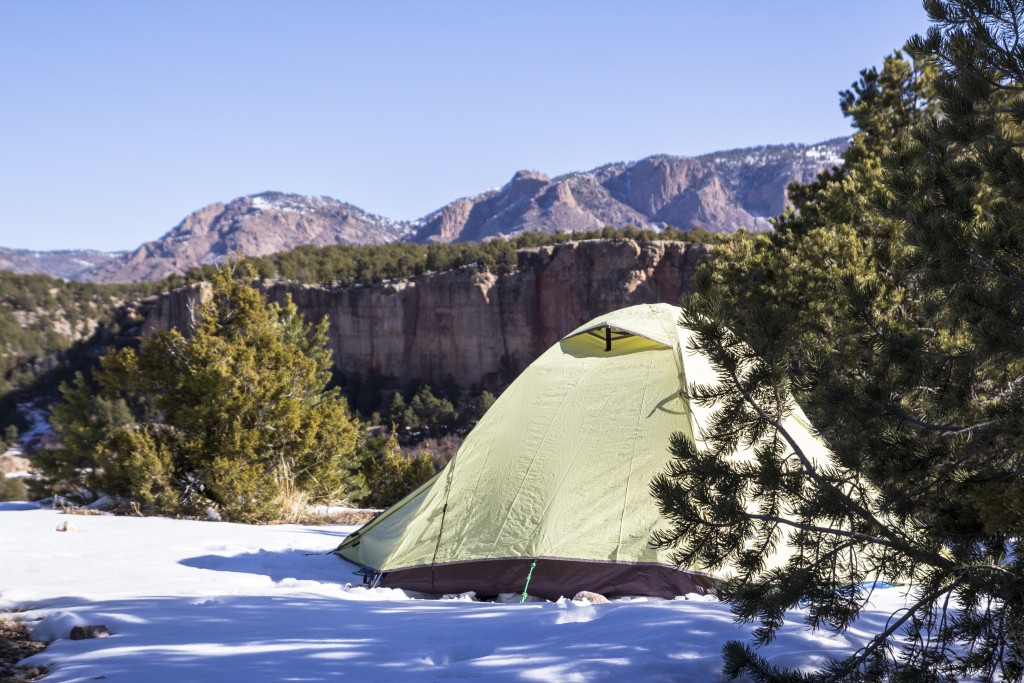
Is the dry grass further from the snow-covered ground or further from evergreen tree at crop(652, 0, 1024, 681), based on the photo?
evergreen tree at crop(652, 0, 1024, 681)

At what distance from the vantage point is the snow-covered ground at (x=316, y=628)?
2.98 meters

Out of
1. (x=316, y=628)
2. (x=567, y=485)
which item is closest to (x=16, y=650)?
(x=316, y=628)

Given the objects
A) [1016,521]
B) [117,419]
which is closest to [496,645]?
[1016,521]

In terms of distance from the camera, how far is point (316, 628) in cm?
387

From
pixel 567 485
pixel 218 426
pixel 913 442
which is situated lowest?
pixel 567 485

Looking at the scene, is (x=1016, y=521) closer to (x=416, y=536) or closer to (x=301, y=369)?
(x=416, y=536)

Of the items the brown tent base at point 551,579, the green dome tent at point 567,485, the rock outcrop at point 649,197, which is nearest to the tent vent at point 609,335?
the green dome tent at point 567,485

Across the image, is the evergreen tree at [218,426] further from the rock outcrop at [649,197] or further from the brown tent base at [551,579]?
the rock outcrop at [649,197]

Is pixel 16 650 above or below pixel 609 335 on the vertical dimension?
below

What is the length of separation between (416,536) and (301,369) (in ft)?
15.5

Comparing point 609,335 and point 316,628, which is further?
point 609,335

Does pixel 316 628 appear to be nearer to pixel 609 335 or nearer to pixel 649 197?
pixel 609 335

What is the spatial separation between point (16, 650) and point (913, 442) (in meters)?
3.69

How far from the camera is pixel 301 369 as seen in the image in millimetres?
10211
